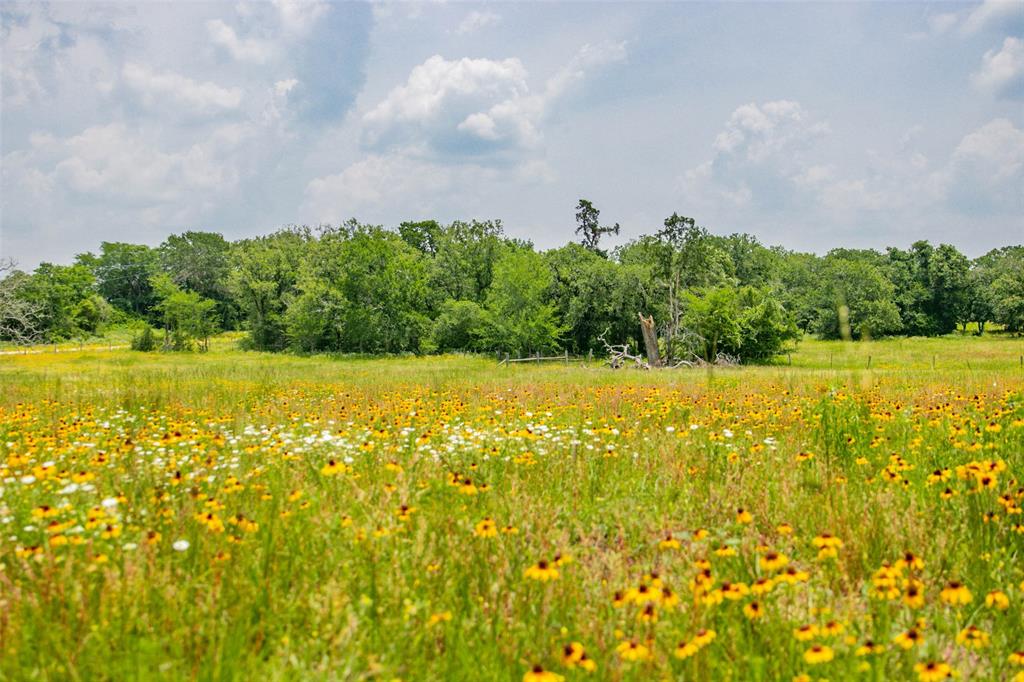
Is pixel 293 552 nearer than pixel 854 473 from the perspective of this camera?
Yes

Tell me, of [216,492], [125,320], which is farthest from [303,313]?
[216,492]

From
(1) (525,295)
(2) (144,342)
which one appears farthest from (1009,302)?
(2) (144,342)

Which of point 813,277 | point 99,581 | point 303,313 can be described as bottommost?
point 99,581

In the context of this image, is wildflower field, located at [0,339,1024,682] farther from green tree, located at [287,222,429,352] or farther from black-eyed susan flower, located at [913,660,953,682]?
green tree, located at [287,222,429,352]

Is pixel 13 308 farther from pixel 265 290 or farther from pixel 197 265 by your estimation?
pixel 197 265

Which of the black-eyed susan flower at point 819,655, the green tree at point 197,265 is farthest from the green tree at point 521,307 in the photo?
the green tree at point 197,265

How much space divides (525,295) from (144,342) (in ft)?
135

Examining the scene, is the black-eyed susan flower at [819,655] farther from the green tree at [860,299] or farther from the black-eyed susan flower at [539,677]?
the green tree at [860,299]

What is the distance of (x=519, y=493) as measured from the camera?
448cm

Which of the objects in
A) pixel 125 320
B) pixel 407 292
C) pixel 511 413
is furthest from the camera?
pixel 125 320

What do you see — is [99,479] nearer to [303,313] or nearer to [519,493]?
[519,493]

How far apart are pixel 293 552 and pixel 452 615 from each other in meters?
1.07

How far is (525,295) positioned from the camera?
5416cm

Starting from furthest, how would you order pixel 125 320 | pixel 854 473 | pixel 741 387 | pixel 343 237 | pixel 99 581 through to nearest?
Answer: pixel 125 320, pixel 343 237, pixel 741 387, pixel 854 473, pixel 99 581
